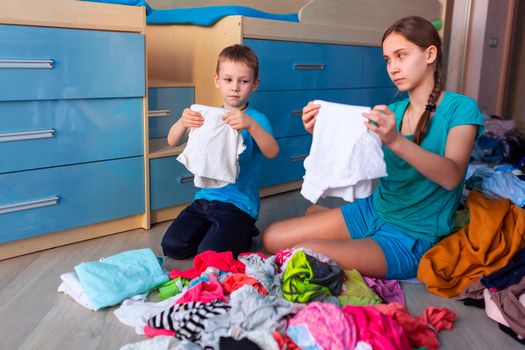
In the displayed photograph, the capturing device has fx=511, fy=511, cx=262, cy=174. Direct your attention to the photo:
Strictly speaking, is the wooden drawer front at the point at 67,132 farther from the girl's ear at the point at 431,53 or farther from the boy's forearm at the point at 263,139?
the girl's ear at the point at 431,53

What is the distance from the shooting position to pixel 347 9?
2646mm

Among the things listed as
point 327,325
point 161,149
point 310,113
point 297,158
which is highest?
point 310,113

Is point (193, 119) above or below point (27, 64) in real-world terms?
below

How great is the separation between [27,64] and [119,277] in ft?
2.36

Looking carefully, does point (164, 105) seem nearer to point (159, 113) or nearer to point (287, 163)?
point (159, 113)

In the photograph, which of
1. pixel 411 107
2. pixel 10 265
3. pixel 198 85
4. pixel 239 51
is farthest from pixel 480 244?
pixel 10 265

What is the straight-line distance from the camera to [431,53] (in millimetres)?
1446

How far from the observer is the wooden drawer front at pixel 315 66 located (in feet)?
7.45

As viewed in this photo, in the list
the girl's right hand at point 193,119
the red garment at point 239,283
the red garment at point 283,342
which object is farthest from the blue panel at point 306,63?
the red garment at point 283,342

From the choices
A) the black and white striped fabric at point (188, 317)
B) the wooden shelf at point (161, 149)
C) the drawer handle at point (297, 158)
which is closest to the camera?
the black and white striped fabric at point (188, 317)

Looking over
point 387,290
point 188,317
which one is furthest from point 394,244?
point 188,317

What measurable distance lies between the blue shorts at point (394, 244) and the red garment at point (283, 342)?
51 centimetres

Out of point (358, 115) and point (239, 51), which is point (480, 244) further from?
point (239, 51)

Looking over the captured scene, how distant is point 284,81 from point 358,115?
3.80 feet
